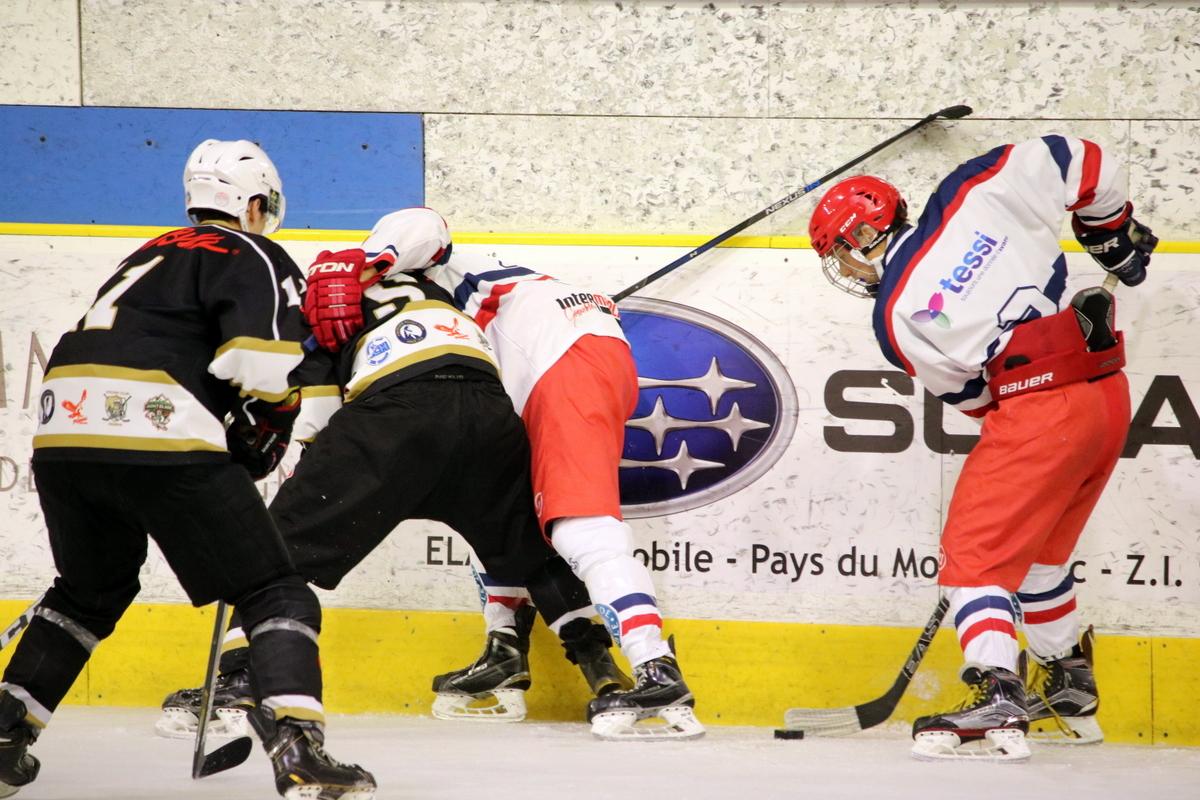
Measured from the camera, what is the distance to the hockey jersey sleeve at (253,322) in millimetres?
2471

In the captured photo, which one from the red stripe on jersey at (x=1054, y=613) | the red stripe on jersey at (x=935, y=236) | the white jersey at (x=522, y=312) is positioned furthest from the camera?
the white jersey at (x=522, y=312)

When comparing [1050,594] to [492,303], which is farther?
[492,303]

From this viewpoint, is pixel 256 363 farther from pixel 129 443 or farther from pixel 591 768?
pixel 591 768

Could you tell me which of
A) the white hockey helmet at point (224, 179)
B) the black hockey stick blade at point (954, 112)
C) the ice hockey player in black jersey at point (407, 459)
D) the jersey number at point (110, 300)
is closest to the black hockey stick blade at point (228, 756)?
the ice hockey player in black jersey at point (407, 459)

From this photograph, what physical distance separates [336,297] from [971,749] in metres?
1.83

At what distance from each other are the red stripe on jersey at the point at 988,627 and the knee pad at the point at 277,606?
57.3 inches

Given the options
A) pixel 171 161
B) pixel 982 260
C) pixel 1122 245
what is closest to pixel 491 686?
pixel 982 260

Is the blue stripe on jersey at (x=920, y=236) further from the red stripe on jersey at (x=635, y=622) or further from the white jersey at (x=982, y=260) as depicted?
the red stripe on jersey at (x=635, y=622)

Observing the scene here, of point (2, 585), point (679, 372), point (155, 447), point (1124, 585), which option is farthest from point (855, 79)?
point (2, 585)

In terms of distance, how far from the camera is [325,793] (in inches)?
93.6

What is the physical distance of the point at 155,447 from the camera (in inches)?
95.5

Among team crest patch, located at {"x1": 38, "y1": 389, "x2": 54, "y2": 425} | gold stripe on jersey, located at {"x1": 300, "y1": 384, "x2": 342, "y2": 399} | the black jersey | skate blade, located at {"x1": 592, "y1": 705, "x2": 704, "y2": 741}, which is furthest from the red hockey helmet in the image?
team crest patch, located at {"x1": 38, "y1": 389, "x2": 54, "y2": 425}

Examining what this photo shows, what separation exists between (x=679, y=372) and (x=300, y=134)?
1.37 metres

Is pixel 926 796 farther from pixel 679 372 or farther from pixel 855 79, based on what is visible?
pixel 855 79
